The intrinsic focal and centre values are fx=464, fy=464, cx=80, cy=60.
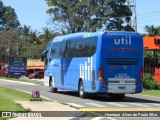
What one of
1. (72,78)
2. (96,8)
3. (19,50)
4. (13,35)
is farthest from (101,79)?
(19,50)

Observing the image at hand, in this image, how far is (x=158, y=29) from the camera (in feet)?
290

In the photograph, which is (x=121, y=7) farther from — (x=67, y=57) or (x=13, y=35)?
(x=67, y=57)

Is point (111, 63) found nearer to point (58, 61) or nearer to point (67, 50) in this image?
point (67, 50)

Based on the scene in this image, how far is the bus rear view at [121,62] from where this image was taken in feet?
80.7

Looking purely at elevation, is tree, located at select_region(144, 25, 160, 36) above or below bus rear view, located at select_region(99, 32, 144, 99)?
above

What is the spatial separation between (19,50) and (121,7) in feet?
138

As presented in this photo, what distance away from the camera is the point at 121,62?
81.6 ft

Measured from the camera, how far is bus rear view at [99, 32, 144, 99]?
80.7 feet

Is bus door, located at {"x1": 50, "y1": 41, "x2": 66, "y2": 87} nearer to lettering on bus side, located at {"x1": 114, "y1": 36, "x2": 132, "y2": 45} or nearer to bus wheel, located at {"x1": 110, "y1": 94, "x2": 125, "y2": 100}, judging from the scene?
bus wheel, located at {"x1": 110, "y1": 94, "x2": 125, "y2": 100}

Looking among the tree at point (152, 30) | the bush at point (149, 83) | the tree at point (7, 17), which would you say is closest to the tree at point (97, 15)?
the tree at point (152, 30)

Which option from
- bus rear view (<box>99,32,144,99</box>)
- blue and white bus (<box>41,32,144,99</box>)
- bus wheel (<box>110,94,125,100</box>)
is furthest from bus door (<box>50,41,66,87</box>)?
bus rear view (<box>99,32,144,99</box>)

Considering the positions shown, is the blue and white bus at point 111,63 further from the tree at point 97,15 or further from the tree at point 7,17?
the tree at point 7,17

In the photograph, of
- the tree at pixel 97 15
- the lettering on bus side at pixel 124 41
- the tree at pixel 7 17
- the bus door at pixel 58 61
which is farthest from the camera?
the tree at pixel 7 17

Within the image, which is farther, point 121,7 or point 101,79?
point 121,7
